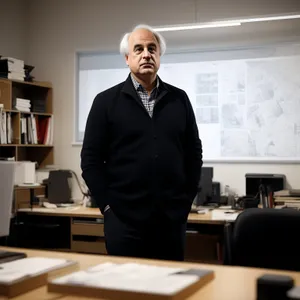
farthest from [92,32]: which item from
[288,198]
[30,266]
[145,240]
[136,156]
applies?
[30,266]

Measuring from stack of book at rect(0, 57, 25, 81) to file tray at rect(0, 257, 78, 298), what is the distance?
3606mm

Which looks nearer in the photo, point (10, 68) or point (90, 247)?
point (90, 247)

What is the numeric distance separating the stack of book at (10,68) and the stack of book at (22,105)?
218 millimetres

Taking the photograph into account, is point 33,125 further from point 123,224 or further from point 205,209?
point 123,224

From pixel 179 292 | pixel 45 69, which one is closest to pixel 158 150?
pixel 179 292

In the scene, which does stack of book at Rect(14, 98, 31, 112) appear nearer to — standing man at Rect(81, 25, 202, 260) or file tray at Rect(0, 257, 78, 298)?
standing man at Rect(81, 25, 202, 260)

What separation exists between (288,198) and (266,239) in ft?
7.78

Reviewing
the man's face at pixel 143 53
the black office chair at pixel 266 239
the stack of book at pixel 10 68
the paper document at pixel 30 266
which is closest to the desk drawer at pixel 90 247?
the stack of book at pixel 10 68

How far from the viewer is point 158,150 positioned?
2.34m

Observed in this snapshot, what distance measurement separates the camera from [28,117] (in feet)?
17.2

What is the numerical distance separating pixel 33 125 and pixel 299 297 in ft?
14.7

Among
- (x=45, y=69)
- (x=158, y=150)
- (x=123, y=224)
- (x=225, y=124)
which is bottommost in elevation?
(x=123, y=224)

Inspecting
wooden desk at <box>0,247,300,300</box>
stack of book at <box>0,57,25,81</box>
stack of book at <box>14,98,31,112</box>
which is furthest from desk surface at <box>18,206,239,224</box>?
wooden desk at <box>0,247,300,300</box>

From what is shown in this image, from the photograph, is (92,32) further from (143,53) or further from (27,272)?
(27,272)
